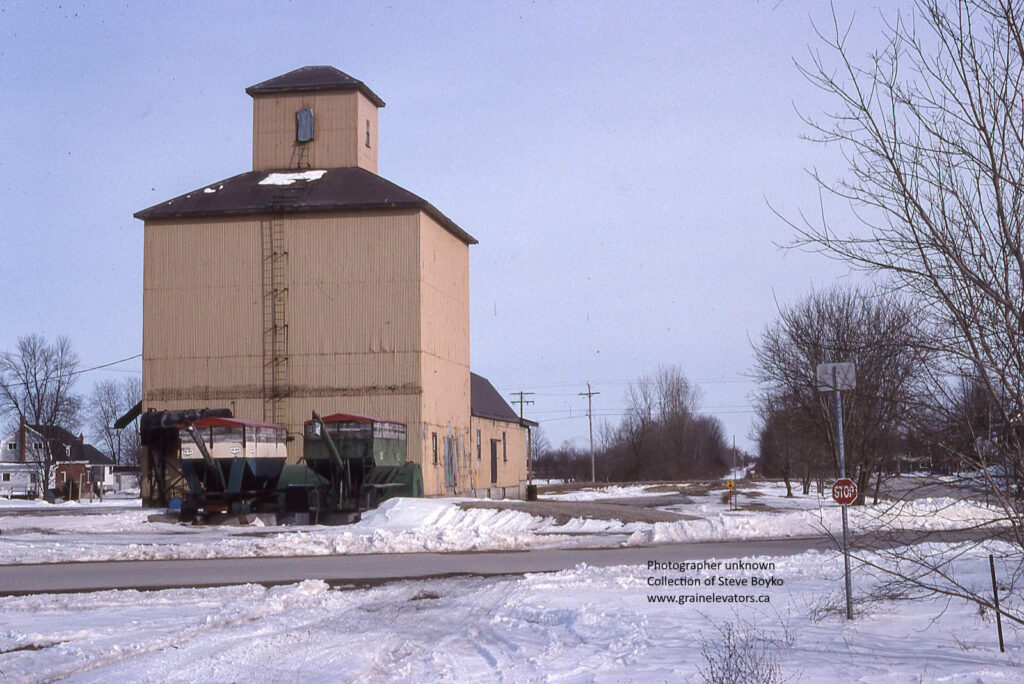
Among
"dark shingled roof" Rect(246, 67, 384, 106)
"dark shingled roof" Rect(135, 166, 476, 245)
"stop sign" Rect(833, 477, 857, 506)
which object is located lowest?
"stop sign" Rect(833, 477, 857, 506)

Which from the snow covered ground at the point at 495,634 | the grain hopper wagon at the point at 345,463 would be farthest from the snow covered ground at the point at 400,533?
the snow covered ground at the point at 495,634

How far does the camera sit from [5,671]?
9469 millimetres

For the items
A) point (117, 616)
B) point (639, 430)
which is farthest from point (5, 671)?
point (639, 430)

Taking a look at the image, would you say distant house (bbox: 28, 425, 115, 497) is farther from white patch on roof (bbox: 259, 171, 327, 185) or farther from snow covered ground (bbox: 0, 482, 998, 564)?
snow covered ground (bbox: 0, 482, 998, 564)

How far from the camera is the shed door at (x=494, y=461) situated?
51.1 metres

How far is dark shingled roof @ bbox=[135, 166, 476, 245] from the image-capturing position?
40.3 metres

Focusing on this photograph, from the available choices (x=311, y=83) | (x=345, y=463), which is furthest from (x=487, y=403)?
(x=345, y=463)

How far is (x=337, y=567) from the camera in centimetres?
1967

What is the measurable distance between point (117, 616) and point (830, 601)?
8.73 metres

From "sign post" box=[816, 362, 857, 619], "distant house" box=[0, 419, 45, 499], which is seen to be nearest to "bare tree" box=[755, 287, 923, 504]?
"sign post" box=[816, 362, 857, 619]

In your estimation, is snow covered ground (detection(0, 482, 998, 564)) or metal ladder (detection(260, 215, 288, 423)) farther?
metal ladder (detection(260, 215, 288, 423))

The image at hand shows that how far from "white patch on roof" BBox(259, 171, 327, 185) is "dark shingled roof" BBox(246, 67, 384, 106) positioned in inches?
147

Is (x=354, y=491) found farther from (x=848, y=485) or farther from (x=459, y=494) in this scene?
(x=848, y=485)

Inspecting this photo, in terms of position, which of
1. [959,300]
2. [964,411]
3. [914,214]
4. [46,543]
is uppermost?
[914,214]
